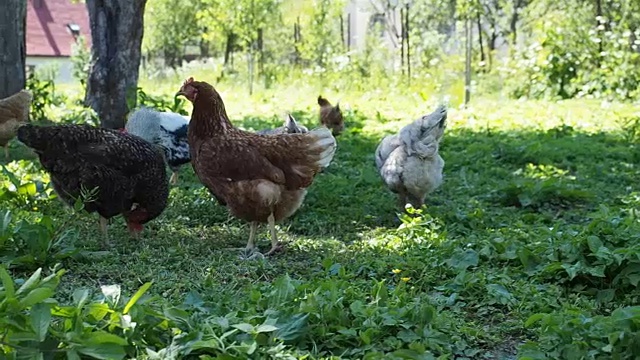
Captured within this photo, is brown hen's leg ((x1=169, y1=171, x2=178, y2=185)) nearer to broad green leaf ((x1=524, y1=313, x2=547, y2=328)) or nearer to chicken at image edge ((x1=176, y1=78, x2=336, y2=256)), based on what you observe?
chicken at image edge ((x1=176, y1=78, x2=336, y2=256))

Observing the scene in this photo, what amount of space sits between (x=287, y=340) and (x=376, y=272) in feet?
5.28

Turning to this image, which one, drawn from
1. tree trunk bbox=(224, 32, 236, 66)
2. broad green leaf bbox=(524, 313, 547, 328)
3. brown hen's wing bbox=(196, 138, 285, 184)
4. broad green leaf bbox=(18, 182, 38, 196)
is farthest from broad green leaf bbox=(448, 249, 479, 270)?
tree trunk bbox=(224, 32, 236, 66)

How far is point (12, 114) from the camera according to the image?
8.02 m

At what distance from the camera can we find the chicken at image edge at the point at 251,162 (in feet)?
16.9

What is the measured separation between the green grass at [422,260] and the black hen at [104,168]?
203 millimetres

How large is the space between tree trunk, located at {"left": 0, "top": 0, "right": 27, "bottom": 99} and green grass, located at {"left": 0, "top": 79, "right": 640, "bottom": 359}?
842mm

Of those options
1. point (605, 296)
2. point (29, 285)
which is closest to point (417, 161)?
point (605, 296)

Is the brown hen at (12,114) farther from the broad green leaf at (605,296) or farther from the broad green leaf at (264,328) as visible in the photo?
the broad green leaf at (605,296)

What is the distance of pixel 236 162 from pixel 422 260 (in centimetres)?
143

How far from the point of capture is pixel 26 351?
2.65 meters

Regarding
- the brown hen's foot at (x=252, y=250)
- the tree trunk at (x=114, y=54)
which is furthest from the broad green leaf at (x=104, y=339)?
the tree trunk at (x=114, y=54)

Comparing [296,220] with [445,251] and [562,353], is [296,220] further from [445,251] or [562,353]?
[562,353]

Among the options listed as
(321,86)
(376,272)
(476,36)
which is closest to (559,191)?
(376,272)

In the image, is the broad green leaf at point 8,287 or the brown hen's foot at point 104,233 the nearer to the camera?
the broad green leaf at point 8,287
